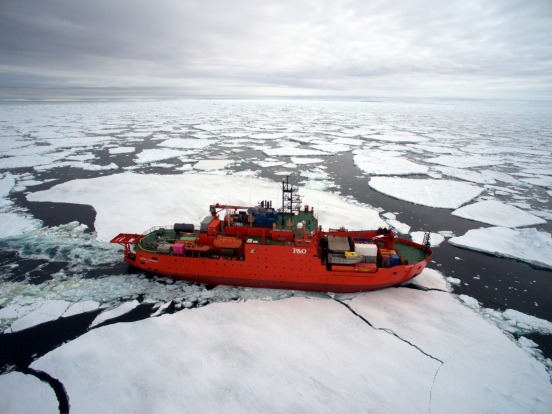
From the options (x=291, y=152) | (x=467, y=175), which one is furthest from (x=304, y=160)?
(x=467, y=175)

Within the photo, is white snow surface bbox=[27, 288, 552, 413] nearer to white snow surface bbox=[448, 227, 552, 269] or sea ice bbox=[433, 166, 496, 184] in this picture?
white snow surface bbox=[448, 227, 552, 269]

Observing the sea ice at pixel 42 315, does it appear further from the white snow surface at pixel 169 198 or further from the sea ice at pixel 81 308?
the white snow surface at pixel 169 198

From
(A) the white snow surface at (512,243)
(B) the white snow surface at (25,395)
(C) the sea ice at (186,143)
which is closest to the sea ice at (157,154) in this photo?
(C) the sea ice at (186,143)

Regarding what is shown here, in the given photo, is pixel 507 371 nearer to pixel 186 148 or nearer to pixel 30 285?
pixel 30 285

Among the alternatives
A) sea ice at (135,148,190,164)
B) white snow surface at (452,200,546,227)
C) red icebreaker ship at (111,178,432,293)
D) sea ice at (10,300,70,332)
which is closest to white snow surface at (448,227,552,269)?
white snow surface at (452,200,546,227)

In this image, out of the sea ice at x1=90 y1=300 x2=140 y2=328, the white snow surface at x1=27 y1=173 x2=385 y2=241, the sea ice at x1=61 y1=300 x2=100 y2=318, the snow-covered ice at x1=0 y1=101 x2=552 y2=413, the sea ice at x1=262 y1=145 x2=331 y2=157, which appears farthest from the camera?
the sea ice at x1=262 y1=145 x2=331 y2=157

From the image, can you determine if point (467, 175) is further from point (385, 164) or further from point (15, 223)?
point (15, 223)

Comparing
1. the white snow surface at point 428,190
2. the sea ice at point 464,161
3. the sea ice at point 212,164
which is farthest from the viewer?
the sea ice at point 464,161
